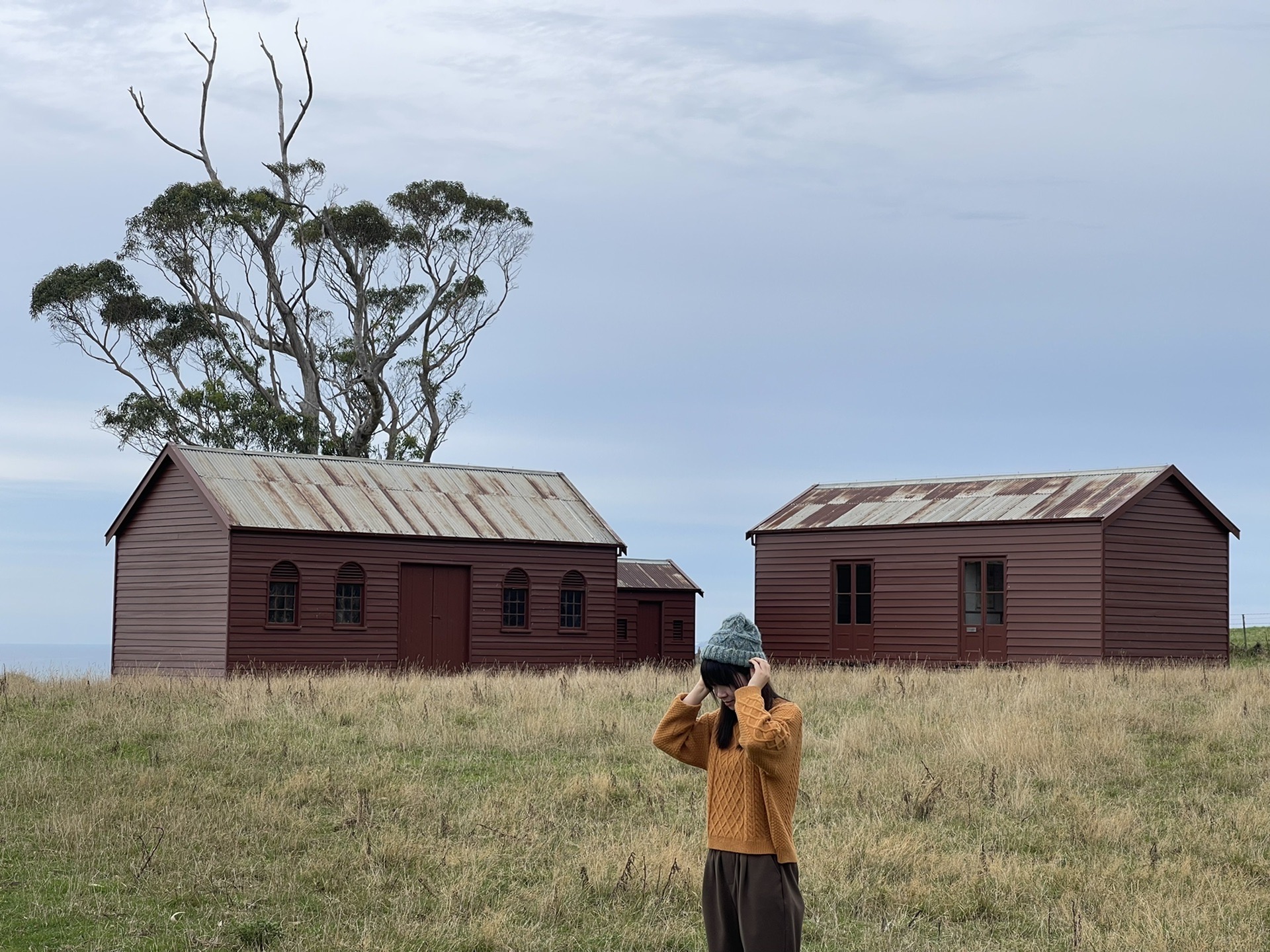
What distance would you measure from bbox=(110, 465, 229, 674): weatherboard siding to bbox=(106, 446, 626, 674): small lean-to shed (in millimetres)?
40

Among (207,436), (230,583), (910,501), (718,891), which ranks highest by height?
(207,436)

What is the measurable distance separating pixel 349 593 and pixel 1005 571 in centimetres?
1412

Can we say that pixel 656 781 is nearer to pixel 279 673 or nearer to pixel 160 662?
pixel 279 673

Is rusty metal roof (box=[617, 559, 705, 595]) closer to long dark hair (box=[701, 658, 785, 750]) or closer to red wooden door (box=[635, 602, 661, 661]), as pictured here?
red wooden door (box=[635, 602, 661, 661])

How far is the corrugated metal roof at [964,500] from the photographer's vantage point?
3058 centimetres

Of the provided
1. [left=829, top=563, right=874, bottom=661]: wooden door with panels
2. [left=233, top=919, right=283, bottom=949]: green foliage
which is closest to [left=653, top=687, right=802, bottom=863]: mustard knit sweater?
[left=233, top=919, right=283, bottom=949]: green foliage

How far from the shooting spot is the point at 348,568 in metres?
29.5

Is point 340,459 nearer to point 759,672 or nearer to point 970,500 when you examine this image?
point 970,500

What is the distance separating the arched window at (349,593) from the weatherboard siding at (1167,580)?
51.2 ft

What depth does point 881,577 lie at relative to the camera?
32.9 metres

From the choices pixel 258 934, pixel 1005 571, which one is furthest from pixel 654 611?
pixel 258 934

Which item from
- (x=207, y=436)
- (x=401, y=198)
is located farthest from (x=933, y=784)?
(x=401, y=198)

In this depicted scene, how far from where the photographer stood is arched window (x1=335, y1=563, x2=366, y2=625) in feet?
96.5

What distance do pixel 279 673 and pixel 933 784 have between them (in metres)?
17.7
